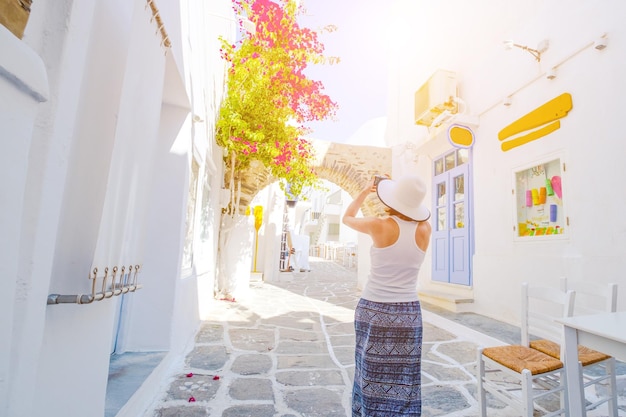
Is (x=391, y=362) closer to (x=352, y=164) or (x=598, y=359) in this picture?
(x=598, y=359)

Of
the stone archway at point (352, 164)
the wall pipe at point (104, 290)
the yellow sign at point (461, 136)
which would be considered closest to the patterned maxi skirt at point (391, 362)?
the wall pipe at point (104, 290)

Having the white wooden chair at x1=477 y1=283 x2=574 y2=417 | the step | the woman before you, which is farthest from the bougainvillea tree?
the white wooden chair at x1=477 y1=283 x2=574 y2=417

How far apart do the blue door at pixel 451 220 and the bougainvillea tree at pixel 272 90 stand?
326cm

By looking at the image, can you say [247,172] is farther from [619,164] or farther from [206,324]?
[619,164]

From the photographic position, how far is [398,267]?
1.77 metres

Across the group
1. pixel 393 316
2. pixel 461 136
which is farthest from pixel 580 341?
pixel 461 136

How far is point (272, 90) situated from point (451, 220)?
15.3 feet

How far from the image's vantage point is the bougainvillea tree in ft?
15.0

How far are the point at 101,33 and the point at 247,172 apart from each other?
5609 mm

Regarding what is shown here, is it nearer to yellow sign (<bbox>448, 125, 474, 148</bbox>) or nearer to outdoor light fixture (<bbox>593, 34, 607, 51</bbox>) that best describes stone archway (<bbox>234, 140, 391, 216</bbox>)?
yellow sign (<bbox>448, 125, 474, 148</bbox>)

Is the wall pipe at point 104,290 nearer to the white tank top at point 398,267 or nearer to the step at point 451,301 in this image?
the white tank top at point 398,267

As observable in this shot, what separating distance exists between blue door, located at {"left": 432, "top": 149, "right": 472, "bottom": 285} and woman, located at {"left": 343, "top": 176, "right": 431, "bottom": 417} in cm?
499

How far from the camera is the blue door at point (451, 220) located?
6336mm

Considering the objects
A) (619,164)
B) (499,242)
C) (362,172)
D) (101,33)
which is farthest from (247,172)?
(619,164)
